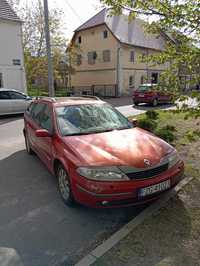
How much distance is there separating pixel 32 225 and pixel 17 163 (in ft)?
8.83

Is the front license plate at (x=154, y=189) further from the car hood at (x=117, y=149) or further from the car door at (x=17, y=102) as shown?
the car door at (x=17, y=102)

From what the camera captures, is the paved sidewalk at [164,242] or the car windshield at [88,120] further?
the car windshield at [88,120]

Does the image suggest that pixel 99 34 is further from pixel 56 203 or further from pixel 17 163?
pixel 56 203

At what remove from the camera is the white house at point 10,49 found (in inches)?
671

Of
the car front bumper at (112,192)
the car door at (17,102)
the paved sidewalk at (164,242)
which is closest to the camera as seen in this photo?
the paved sidewalk at (164,242)

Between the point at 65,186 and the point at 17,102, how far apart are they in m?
10.1

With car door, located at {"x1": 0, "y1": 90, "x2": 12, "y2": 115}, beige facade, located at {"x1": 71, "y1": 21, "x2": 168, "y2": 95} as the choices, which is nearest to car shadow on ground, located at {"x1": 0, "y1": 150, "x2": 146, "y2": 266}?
car door, located at {"x1": 0, "y1": 90, "x2": 12, "y2": 115}

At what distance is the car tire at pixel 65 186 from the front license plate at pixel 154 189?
1.03 meters

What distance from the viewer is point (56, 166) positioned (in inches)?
156

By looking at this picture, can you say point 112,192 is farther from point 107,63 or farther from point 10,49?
point 107,63

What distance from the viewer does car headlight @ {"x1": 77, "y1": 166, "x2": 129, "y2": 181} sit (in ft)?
9.78

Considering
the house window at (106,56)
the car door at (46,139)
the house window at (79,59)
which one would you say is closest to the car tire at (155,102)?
the car door at (46,139)

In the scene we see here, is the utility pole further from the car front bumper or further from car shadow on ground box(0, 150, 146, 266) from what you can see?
the car front bumper

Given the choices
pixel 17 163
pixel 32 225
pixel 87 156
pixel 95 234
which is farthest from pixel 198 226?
pixel 17 163
